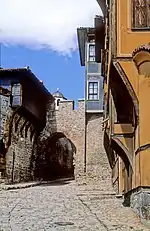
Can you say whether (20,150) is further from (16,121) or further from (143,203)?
(143,203)

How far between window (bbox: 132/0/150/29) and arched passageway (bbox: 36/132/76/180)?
2090 centimetres

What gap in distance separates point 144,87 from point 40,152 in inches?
883

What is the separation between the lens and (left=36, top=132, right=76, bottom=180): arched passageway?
1188 inches

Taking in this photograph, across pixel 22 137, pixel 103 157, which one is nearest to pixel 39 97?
pixel 22 137

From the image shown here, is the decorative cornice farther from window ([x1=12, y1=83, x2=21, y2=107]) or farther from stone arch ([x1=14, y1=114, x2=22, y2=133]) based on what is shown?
stone arch ([x1=14, y1=114, x2=22, y2=133])

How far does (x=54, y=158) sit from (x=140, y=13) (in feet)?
83.3

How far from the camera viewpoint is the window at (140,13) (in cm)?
848

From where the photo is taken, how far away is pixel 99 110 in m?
26.8

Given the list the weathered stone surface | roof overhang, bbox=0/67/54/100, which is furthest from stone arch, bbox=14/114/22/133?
the weathered stone surface

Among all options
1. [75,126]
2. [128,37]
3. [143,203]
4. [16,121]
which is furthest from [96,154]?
[143,203]

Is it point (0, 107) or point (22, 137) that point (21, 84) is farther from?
point (22, 137)

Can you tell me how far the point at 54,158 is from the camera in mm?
33125

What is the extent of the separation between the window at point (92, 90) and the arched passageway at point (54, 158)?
168 inches

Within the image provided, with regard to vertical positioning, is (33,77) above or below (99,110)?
above
